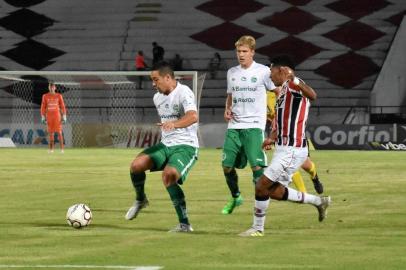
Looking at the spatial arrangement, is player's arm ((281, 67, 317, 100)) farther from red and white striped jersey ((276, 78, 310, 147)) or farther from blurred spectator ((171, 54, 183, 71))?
blurred spectator ((171, 54, 183, 71))

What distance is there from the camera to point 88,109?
4778 centimetres

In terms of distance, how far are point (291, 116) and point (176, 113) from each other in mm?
1527

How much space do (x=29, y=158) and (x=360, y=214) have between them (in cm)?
1940

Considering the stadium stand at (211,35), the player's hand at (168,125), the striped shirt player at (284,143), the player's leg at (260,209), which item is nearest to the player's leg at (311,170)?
the striped shirt player at (284,143)

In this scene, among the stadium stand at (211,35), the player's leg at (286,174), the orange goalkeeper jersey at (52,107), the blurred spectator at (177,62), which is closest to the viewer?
the player's leg at (286,174)

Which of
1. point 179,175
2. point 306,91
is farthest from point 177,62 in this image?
point 306,91

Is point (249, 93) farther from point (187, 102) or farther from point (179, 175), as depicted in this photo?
point (179, 175)

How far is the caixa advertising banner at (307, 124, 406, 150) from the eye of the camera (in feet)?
134

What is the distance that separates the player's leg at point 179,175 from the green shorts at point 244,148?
7.68 feet

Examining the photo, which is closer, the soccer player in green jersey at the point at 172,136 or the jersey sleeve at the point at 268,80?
the soccer player in green jersey at the point at 172,136

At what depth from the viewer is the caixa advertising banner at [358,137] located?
A: 40719 millimetres

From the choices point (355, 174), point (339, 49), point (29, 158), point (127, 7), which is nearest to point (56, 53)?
point (127, 7)

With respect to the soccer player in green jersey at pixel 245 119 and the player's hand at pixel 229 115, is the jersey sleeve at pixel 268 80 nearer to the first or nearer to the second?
the soccer player in green jersey at pixel 245 119

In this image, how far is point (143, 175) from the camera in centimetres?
1275
